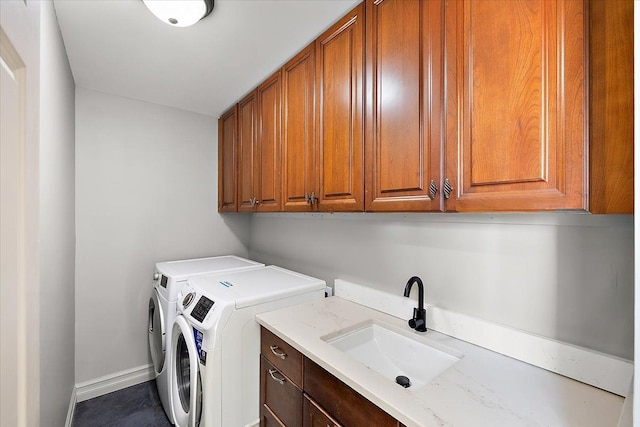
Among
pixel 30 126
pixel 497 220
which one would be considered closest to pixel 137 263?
pixel 30 126

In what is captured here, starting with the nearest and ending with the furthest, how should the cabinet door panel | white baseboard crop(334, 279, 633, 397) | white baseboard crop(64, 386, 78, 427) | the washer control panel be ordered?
white baseboard crop(334, 279, 633, 397)
the washer control panel
white baseboard crop(64, 386, 78, 427)
the cabinet door panel

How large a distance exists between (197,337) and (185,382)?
19.1 inches

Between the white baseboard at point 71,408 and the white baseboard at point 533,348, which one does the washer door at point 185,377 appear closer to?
the white baseboard at point 71,408

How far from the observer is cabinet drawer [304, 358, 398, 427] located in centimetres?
93

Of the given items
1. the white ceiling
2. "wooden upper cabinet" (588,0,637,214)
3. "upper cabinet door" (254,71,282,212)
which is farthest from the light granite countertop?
the white ceiling

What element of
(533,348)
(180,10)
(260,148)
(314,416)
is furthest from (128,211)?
(533,348)

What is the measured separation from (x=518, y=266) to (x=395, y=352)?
2.19ft

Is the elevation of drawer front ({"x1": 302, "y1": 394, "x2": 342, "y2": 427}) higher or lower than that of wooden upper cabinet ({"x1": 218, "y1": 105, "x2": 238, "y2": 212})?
lower

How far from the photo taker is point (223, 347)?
144 centimetres

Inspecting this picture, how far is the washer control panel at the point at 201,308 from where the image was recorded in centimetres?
150

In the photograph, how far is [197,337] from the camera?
1.53m

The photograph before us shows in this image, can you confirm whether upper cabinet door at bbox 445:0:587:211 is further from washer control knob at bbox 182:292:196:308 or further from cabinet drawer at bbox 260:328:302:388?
washer control knob at bbox 182:292:196:308

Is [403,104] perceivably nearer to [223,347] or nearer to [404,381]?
[404,381]

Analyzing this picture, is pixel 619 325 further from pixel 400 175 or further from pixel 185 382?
pixel 185 382
